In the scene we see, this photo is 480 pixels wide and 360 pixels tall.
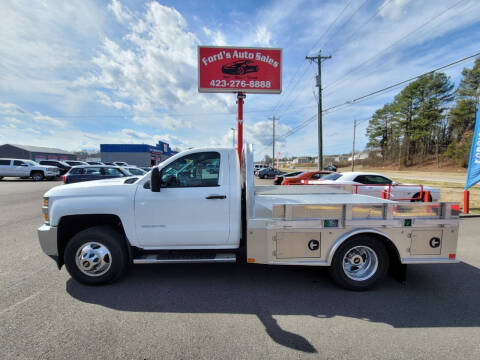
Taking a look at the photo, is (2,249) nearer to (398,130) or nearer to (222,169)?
(222,169)

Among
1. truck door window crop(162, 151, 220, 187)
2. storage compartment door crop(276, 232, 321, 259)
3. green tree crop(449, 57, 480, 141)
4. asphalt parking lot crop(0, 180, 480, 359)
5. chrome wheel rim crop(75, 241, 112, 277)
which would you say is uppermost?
green tree crop(449, 57, 480, 141)

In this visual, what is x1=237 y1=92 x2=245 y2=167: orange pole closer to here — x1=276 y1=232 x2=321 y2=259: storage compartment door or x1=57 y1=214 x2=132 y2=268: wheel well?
x1=276 y1=232 x2=321 y2=259: storage compartment door

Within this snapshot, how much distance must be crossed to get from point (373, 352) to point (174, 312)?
2135 mm

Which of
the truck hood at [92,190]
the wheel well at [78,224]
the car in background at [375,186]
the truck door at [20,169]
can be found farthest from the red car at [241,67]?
the truck door at [20,169]

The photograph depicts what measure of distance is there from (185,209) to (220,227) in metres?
0.56

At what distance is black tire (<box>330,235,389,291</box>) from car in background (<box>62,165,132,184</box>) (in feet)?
38.3

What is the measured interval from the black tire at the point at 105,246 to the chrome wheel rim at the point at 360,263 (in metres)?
3.21

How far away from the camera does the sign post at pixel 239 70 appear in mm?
8734

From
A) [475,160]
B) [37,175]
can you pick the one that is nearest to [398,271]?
[475,160]

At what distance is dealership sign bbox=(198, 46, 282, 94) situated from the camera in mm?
8734

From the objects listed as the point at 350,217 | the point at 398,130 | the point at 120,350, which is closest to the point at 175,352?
the point at 120,350

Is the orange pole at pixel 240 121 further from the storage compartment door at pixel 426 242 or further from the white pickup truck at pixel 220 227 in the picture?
the storage compartment door at pixel 426 242

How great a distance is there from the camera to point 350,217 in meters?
3.03

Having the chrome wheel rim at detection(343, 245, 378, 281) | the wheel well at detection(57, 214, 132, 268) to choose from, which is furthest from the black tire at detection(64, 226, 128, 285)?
the chrome wheel rim at detection(343, 245, 378, 281)
